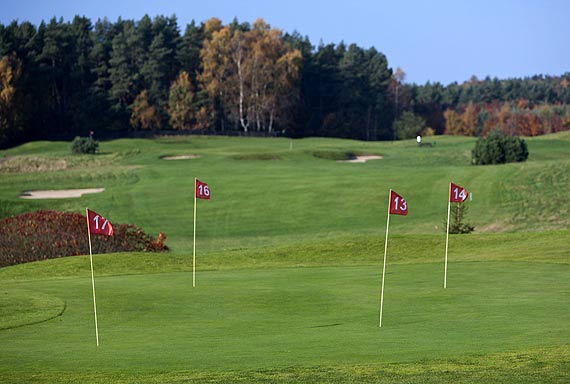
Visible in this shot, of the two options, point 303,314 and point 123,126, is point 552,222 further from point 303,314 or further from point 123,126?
point 123,126

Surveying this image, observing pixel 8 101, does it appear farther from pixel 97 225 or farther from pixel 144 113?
pixel 97 225

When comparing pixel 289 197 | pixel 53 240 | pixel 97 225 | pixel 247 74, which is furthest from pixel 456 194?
pixel 247 74

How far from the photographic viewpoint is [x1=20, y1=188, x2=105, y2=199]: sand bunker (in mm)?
55000

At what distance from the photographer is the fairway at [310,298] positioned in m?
13.0

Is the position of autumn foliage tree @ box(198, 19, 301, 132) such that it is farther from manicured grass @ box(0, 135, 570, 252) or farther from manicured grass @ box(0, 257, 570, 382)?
manicured grass @ box(0, 257, 570, 382)

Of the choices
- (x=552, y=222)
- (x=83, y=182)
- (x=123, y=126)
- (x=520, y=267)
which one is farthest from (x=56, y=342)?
(x=123, y=126)

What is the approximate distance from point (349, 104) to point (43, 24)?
1808 inches

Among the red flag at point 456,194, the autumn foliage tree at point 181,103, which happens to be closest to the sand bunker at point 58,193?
the red flag at point 456,194

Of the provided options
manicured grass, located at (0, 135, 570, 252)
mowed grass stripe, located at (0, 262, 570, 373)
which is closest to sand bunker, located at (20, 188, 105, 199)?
manicured grass, located at (0, 135, 570, 252)

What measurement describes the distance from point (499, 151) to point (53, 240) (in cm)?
3970

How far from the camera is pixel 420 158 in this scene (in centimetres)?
7688

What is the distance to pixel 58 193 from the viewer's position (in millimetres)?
57312

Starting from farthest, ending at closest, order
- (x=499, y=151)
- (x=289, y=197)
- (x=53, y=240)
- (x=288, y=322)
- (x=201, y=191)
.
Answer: (x=499, y=151)
(x=289, y=197)
(x=53, y=240)
(x=201, y=191)
(x=288, y=322)

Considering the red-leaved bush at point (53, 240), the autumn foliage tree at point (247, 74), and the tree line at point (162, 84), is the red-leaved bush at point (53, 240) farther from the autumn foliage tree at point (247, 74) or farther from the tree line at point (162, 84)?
the autumn foliage tree at point (247, 74)
